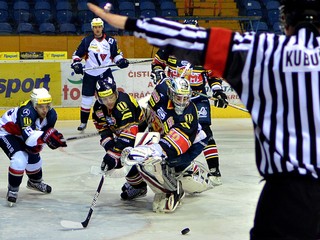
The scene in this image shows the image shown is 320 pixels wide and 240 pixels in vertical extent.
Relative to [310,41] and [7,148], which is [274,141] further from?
[7,148]

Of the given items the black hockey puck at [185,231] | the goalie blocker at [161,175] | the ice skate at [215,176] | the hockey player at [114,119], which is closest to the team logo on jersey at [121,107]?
the hockey player at [114,119]

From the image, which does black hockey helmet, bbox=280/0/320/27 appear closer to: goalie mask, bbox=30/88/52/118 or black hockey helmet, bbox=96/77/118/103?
black hockey helmet, bbox=96/77/118/103

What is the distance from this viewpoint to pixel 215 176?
495 cm

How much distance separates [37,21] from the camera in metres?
9.34

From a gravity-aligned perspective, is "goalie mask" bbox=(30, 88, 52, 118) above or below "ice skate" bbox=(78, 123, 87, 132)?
above

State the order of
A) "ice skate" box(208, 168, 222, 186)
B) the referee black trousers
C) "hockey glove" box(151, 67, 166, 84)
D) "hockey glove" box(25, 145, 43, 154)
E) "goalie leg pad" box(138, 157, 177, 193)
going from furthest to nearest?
"hockey glove" box(151, 67, 166, 84) < "ice skate" box(208, 168, 222, 186) < "hockey glove" box(25, 145, 43, 154) < "goalie leg pad" box(138, 157, 177, 193) < the referee black trousers

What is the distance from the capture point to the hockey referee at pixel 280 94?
1571 mm

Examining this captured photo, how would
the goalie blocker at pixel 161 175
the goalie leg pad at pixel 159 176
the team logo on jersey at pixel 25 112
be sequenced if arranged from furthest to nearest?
the team logo on jersey at pixel 25 112 → the goalie leg pad at pixel 159 176 → the goalie blocker at pixel 161 175

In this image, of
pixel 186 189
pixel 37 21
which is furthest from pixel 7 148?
pixel 37 21

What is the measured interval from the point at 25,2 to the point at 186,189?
5947 millimetres

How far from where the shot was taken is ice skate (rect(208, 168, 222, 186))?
16.0 ft

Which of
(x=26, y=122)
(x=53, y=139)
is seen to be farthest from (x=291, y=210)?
(x=26, y=122)

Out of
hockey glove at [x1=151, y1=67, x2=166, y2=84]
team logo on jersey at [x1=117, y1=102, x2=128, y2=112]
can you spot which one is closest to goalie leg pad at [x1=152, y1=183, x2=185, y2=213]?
team logo on jersey at [x1=117, y1=102, x2=128, y2=112]

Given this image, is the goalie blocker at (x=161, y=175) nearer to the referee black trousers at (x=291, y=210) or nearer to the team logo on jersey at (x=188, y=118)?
the team logo on jersey at (x=188, y=118)
